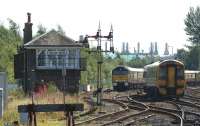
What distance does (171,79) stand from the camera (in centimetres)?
3581

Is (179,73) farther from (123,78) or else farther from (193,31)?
(193,31)

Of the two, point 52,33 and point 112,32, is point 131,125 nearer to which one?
point 112,32

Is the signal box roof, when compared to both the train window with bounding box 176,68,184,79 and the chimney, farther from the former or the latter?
the train window with bounding box 176,68,184,79

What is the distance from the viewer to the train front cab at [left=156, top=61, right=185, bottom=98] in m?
35.7

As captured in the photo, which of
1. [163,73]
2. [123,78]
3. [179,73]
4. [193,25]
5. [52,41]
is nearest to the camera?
[163,73]

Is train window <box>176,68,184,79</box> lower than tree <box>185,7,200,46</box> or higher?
lower

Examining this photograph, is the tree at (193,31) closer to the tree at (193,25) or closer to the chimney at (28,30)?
the tree at (193,25)

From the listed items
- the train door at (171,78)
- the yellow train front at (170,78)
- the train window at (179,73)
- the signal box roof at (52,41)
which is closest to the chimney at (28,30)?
the signal box roof at (52,41)

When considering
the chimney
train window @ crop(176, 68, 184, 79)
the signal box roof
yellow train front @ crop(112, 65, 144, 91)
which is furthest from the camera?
yellow train front @ crop(112, 65, 144, 91)

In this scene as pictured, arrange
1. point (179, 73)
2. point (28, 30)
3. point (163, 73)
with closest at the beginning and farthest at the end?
point (163, 73), point (179, 73), point (28, 30)

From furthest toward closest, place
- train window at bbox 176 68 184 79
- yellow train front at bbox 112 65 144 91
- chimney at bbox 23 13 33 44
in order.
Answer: yellow train front at bbox 112 65 144 91 < chimney at bbox 23 13 33 44 < train window at bbox 176 68 184 79

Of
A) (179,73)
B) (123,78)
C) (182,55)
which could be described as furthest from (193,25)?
(179,73)

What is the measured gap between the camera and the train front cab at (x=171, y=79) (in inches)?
1404

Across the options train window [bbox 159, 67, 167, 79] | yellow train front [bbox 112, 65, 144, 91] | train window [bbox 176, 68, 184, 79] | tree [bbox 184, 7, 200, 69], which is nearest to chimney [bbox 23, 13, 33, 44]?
yellow train front [bbox 112, 65, 144, 91]
